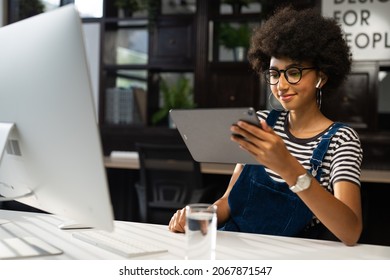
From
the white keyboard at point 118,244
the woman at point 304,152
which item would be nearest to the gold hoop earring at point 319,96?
the woman at point 304,152

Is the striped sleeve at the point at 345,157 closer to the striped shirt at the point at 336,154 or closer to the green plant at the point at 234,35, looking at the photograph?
the striped shirt at the point at 336,154

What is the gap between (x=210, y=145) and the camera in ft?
3.96

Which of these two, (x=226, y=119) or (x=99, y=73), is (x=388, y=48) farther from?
(x=226, y=119)

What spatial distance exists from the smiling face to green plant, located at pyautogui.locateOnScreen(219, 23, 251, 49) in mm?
2404

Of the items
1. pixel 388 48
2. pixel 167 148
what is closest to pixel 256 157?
pixel 167 148

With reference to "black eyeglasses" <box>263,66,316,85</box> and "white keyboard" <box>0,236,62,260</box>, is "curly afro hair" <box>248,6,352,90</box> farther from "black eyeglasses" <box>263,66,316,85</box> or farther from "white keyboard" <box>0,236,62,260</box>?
"white keyboard" <box>0,236,62,260</box>

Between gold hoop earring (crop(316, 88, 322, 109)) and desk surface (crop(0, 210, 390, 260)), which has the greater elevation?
gold hoop earring (crop(316, 88, 322, 109))

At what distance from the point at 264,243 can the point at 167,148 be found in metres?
1.65

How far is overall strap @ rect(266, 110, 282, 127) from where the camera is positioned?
5.35ft

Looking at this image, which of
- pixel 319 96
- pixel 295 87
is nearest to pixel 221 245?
pixel 295 87

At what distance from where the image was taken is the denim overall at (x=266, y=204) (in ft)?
4.63

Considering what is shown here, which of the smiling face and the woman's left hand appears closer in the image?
the woman's left hand

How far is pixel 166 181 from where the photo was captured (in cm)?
289

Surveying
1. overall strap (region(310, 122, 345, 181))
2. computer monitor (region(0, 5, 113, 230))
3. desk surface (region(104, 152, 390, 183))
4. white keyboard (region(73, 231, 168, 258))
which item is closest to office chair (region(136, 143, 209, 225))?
desk surface (region(104, 152, 390, 183))
